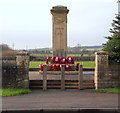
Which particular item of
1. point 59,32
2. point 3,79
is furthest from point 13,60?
point 59,32

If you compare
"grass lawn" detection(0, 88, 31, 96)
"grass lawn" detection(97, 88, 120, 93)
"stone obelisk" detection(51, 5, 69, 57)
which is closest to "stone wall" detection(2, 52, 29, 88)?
"grass lawn" detection(0, 88, 31, 96)

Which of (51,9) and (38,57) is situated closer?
(51,9)

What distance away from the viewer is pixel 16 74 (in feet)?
44.8

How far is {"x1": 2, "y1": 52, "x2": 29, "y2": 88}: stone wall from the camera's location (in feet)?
44.6

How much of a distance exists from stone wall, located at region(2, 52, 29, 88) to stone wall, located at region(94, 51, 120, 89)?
382 centimetres

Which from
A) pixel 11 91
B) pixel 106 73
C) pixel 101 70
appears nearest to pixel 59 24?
pixel 101 70

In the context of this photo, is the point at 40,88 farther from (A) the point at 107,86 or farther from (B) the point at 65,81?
(A) the point at 107,86

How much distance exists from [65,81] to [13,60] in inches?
122

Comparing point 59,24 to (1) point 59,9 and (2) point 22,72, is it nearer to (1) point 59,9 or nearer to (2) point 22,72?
(1) point 59,9

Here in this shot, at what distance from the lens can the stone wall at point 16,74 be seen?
13.6m

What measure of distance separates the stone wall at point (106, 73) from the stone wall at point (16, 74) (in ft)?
12.5

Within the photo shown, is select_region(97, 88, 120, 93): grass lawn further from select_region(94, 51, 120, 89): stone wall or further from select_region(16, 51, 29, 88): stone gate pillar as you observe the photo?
select_region(16, 51, 29, 88): stone gate pillar

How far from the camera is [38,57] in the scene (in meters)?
38.7

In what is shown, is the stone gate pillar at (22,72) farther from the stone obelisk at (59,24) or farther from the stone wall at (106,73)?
the stone obelisk at (59,24)
